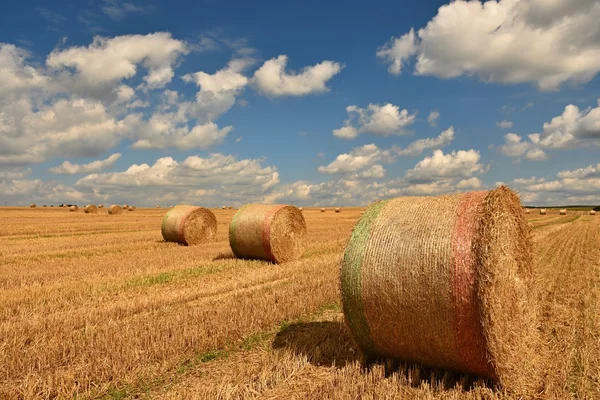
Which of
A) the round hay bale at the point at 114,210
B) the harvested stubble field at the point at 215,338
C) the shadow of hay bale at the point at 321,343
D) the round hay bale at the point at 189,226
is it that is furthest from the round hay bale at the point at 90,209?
the shadow of hay bale at the point at 321,343

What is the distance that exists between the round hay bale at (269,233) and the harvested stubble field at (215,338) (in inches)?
64.4

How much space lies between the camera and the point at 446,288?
4988mm

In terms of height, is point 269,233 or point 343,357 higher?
point 269,233

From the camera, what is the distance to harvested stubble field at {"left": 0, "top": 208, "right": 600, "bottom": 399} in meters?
4.92

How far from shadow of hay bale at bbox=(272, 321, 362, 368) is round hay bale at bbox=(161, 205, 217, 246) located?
12.6 meters

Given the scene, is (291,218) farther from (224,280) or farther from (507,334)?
(507,334)

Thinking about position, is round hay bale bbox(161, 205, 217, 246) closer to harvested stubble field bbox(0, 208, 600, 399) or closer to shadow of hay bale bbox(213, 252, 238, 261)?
shadow of hay bale bbox(213, 252, 238, 261)

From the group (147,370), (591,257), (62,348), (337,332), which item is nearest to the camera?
(147,370)

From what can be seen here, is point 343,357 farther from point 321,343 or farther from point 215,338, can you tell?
point 215,338

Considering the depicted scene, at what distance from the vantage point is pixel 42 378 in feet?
16.6

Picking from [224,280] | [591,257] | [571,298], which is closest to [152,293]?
[224,280]

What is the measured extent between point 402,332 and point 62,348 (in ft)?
15.1

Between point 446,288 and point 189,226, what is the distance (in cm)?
1554

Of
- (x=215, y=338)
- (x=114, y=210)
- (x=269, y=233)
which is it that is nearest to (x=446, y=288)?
(x=215, y=338)
